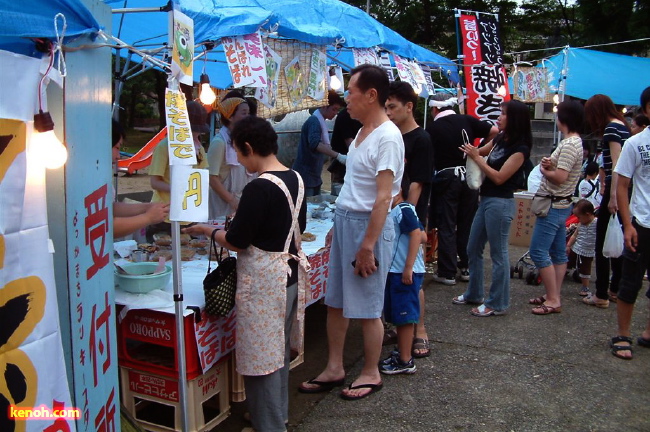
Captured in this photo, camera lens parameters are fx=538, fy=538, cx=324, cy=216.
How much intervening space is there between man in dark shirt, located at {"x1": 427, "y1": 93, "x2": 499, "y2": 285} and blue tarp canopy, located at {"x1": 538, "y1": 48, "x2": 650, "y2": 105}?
7686 millimetres

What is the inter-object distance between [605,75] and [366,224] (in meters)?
12.3

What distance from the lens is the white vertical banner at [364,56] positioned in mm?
5658

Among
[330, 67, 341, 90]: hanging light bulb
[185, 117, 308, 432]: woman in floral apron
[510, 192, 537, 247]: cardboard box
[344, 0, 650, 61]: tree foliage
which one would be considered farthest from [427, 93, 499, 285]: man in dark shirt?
[344, 0, 650, 61]: tree foliage

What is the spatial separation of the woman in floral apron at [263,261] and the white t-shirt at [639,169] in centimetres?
259

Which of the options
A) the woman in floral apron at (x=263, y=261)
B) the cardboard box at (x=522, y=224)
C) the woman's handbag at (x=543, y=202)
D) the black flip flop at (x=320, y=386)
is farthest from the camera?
the cardboard box at (x=522, y=224)

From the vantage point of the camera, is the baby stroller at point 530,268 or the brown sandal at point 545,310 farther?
the baby stroller at point 530,268

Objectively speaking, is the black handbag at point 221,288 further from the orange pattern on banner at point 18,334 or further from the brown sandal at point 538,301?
the brown sandal at point 538,301

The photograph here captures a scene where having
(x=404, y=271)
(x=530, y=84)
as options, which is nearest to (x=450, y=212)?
(x=404, y=271)

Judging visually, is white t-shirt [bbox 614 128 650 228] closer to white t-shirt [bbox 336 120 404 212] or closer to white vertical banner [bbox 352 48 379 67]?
white t-shirt [bbox 336 120 404 212]

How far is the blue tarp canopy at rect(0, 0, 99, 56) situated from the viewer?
171 cm

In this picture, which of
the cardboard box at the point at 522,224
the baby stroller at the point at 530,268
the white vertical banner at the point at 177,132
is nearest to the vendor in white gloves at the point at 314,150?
the baby stroller at the point at 530,268

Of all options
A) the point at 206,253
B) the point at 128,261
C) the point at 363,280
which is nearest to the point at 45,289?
the point at 128,261

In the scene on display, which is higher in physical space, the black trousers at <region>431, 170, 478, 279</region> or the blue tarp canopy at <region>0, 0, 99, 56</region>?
the blue tarp canopy at <region>0, 0, 99, 56</region>

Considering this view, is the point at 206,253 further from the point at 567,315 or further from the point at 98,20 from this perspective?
the point at 567,315
